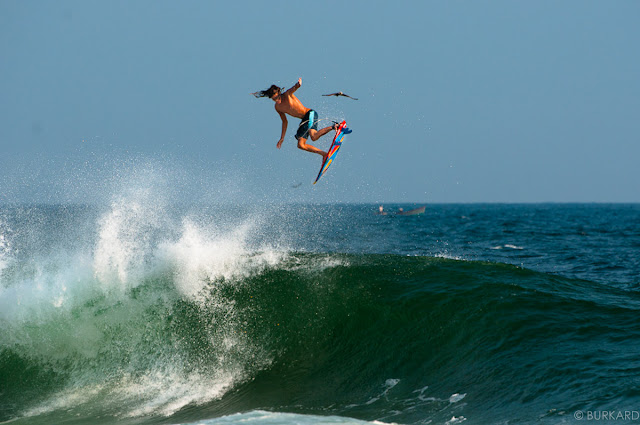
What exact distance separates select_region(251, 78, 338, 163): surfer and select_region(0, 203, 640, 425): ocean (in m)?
2.99

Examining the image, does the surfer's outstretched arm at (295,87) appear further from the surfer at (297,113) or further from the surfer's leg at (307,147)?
the surfer's leg at (307,147)

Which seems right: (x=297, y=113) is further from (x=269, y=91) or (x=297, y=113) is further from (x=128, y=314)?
(x=128, y=314)

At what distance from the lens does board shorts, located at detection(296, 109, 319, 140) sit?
906cm

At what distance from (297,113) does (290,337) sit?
394 cm

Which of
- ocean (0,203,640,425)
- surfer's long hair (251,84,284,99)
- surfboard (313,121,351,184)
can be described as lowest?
ocean (0,203,640,425)

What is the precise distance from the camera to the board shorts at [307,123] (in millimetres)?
9062

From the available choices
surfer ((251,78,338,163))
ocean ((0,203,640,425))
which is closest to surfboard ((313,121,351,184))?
surfer ((251,78,338,163))

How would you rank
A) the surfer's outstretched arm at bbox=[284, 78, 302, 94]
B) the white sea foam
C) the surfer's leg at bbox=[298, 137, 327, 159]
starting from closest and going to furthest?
the white sea foam → the surfer's outstretched arm at bbox=[284, 78, 302, 94] → the surfer's leg at bbox=[298, 137, 327, 159]

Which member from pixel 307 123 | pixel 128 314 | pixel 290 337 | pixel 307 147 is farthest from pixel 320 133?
pixel 128 314

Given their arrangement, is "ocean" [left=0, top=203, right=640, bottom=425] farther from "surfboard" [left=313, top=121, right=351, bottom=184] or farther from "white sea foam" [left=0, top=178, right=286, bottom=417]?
→ "surfboard" [left=313, top=121, right=351, bottom=184]

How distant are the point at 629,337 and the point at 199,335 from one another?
259 inches

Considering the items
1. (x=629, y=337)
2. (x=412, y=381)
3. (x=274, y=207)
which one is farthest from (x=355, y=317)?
(x=274, y=207)

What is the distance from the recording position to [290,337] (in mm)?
8688

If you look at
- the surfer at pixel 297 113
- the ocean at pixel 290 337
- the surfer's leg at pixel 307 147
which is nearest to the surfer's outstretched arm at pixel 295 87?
the surfer at pixel 297 113
